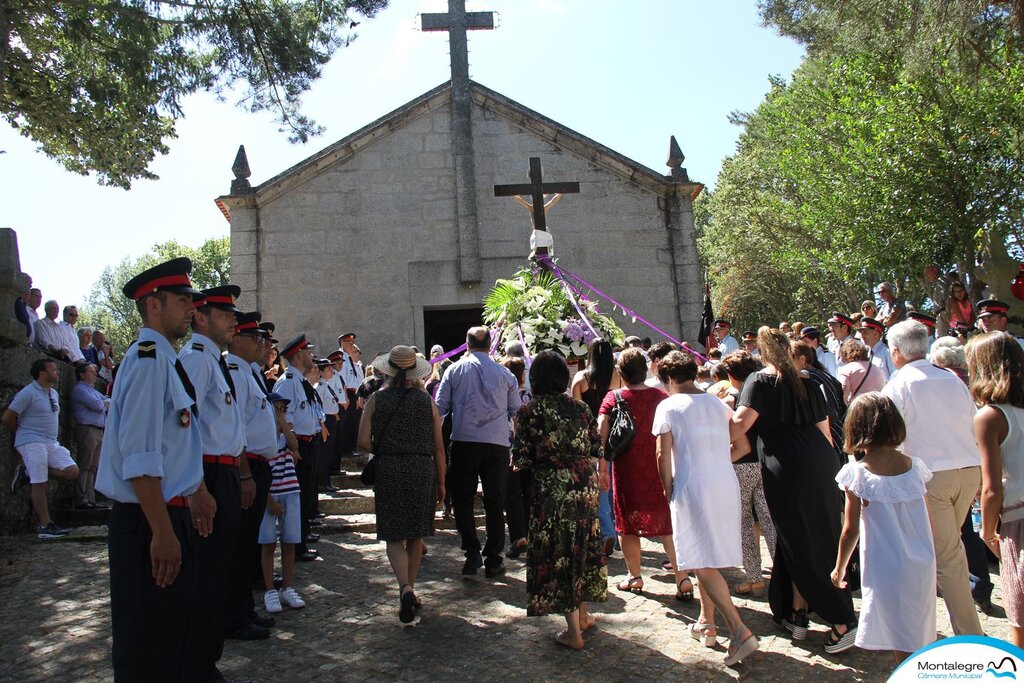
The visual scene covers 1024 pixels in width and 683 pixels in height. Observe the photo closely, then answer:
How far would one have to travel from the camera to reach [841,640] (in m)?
5.01

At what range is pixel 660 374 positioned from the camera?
5410mm

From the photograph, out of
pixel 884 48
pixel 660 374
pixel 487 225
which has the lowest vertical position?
pixel 660 374

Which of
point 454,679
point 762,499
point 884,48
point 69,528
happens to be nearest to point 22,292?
point 69,528

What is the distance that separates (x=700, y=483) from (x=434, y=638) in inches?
80.9

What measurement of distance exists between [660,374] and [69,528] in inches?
290

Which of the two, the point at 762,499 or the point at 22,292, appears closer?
the point at 762,499

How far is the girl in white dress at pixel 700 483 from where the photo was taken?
16.5 feet

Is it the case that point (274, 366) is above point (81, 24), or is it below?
below

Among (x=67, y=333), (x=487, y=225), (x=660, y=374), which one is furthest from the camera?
(x=487, y=225)

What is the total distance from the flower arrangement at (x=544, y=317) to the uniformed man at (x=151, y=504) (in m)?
5.64

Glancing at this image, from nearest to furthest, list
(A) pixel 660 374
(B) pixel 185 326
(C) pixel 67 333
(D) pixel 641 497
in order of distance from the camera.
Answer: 1. (B) pixel 185 326
2. (A) pixel 660 374
3. (D) pixel 641 497
4. (C) pixel 67 333

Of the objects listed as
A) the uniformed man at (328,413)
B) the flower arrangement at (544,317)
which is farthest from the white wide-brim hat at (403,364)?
the uniformed man at (328,413)

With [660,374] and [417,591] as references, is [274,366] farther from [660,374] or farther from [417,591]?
[660,374]

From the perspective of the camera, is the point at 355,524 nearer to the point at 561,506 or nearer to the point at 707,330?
the point at 561,506
